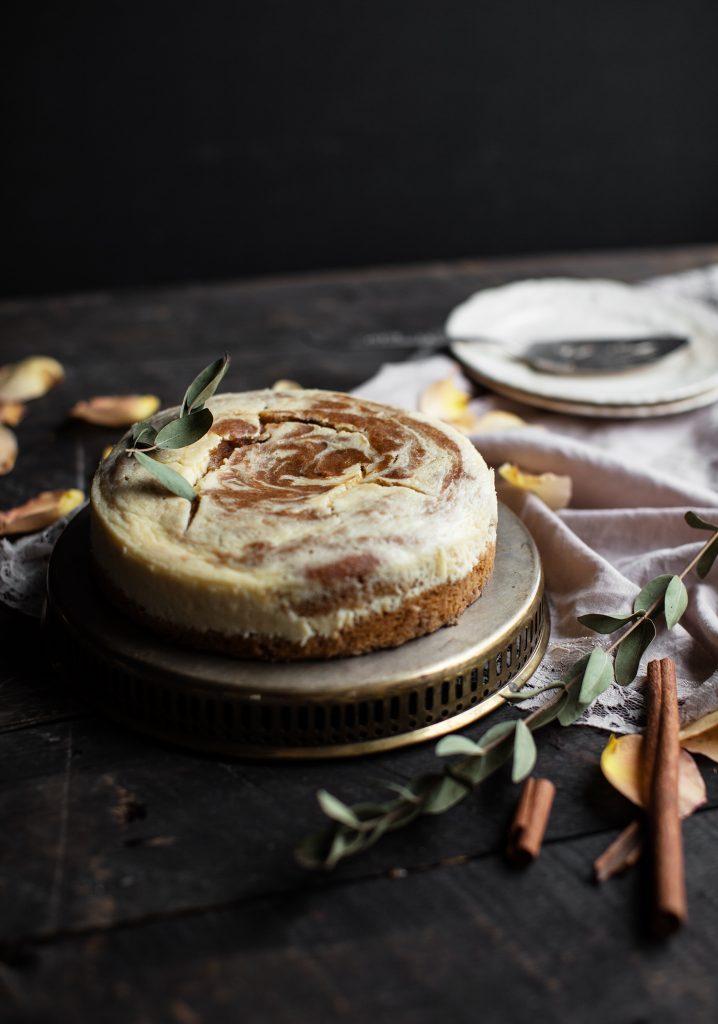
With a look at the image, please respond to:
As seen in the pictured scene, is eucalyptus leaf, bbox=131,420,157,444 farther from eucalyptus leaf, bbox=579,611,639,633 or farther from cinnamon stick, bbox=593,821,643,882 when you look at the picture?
cinnamon stick, bbox=593,821,643,882

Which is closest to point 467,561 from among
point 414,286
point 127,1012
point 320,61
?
point 127,1012

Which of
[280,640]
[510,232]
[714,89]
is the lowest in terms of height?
[510,232]

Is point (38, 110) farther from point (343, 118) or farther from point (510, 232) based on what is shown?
point (510, 232)

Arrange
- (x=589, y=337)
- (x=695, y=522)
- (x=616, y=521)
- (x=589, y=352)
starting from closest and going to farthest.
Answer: (x=695, y=522), (x=616, y=521), (x=589, y=352), (x=589, y=337)

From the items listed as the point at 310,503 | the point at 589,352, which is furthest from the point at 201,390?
the point at 589,352

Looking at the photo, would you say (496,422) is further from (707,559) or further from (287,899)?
(287,899)

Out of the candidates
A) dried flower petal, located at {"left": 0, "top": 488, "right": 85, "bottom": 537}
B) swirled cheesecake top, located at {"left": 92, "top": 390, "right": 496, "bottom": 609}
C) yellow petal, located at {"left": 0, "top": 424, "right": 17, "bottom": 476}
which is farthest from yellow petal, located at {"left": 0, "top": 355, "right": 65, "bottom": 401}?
swirled cheesecake top, located at {"left": 92, "top": 390, "right": 496, "bottom": 609}
